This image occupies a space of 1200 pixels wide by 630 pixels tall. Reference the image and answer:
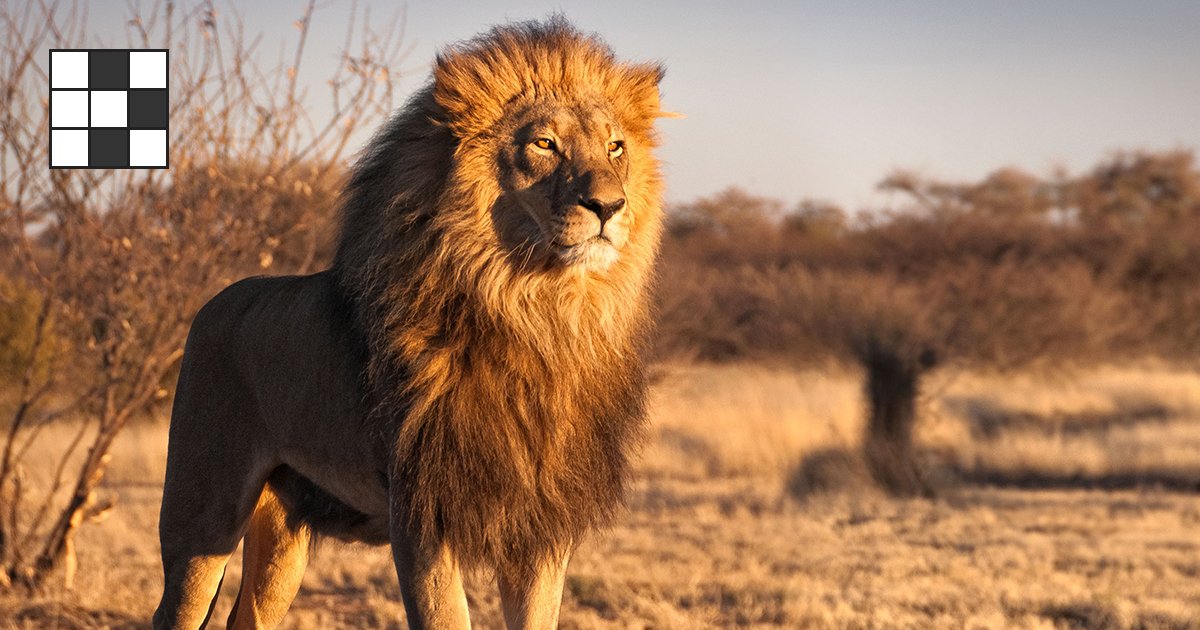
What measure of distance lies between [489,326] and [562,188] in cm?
43

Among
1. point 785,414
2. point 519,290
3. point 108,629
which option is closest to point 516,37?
point 519,290

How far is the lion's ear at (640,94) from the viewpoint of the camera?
420 centimetres

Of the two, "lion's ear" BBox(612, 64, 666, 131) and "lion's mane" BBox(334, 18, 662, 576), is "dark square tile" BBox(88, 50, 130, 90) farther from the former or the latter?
"lion's ear" BBox(612, 64, 666, 131)

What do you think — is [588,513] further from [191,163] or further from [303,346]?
[191,163]

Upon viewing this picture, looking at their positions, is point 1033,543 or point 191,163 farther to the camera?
point 1033,543

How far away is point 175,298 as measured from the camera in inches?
300

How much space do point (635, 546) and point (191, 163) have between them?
146 inches

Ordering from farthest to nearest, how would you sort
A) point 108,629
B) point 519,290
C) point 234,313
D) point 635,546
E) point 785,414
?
1. point 785,414
2. point 635,546
3. point 108,629
4. point 234,313
5. point 519,290

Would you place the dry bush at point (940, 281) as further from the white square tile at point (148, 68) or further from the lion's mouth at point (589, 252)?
the lion's mouth at point (589, 252)

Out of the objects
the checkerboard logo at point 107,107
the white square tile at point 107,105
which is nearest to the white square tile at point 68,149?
the checkerboard logo at point 107,107

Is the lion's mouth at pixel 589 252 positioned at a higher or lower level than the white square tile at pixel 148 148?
lower

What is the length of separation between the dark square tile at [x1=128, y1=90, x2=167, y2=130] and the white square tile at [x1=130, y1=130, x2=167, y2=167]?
4 centimetres

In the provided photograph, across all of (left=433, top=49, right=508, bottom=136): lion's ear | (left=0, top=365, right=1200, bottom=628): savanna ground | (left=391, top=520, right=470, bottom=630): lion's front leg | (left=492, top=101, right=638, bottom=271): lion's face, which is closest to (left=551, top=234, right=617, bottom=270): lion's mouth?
(left=492, top=101, right=638, bottom=271): lion's face

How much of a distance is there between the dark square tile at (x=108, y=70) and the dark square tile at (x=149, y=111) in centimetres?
17
